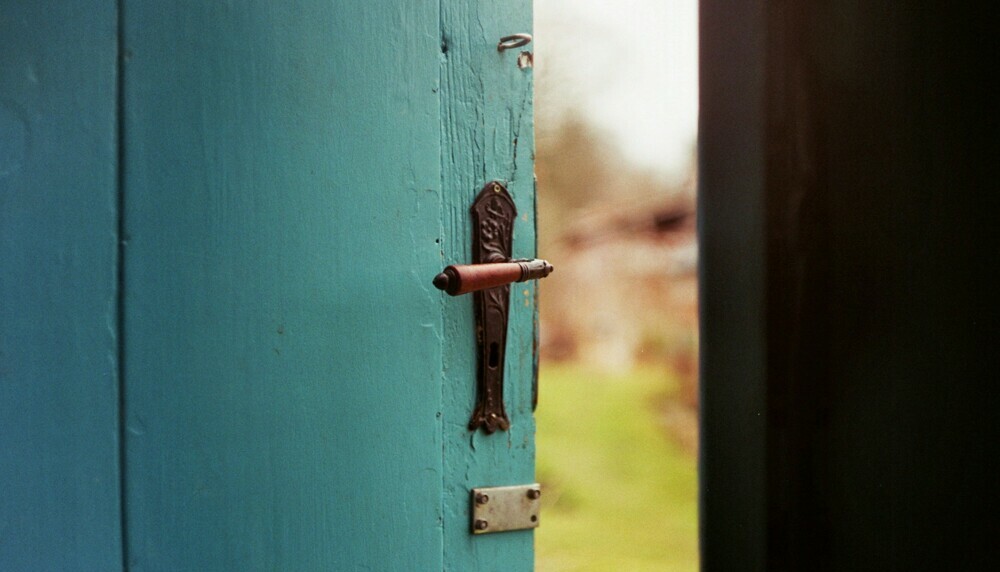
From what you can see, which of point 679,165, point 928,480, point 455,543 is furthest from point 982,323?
point 679,165

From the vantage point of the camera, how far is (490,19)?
2.47 ft

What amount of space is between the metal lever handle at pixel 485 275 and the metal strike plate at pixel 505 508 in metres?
0.20

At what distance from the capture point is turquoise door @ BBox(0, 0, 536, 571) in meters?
0.58

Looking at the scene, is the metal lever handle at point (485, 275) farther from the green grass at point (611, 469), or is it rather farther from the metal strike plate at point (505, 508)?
the green grass at point (611, 469)

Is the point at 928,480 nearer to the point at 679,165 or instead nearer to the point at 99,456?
the point at 99,456

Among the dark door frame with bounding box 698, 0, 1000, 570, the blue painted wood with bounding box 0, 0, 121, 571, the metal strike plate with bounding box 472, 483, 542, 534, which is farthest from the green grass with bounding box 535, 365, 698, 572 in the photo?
the dark door frame with bounding box 698, 0, 1000, 570

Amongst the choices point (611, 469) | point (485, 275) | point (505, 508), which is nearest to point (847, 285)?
point (485, 275)

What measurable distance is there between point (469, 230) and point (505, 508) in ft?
0.90

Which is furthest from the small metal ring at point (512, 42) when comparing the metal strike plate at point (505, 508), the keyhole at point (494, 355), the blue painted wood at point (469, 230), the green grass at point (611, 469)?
the green grass at point (611, 469)

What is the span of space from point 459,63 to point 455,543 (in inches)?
18.1

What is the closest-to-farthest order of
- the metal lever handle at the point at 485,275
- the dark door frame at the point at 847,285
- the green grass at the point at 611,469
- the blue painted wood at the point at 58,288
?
the dark door frame at the point at 847,285
the blue painted wood at the point at 58,288
the metal lever handle at the point at 485,275
the green grass at the point at 611,469

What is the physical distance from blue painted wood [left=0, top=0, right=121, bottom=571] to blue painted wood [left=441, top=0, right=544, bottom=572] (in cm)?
28

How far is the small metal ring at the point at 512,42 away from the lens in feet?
2.46

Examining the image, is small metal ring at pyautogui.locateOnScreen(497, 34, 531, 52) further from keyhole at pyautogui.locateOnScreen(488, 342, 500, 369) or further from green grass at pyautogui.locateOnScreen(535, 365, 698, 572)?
green grass at pyautogui.locateOnScreen(535, 365, 698, 572)
